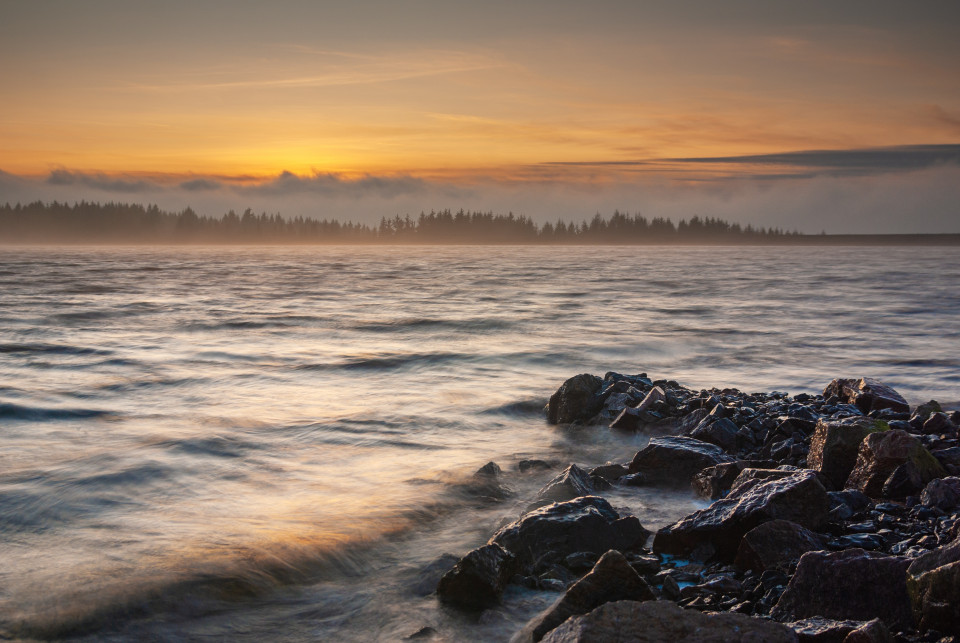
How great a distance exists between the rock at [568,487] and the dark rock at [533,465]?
46.9 inches

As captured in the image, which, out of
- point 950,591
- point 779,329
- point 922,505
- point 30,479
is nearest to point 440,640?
point 950,591

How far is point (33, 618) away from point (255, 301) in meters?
29.9

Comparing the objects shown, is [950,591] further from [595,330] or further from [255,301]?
[255,301]

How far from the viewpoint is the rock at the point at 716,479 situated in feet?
21.1

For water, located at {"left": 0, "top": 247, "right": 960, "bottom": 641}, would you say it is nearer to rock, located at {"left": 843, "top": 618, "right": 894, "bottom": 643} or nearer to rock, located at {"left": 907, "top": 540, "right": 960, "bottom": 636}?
rock, located at {"left": 843, "top": 618, "right": 894, "bottom": 643}

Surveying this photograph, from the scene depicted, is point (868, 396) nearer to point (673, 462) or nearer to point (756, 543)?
point (673, 462)

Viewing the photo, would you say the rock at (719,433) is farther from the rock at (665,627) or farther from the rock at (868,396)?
the rock at (665,627)

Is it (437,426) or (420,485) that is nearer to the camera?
(420,485)

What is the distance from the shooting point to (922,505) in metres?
5.25

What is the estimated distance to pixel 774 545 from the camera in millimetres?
4477

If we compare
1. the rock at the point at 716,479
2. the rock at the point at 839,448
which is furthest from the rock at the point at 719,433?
the rock at the point at 839,448

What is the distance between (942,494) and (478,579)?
3.46m

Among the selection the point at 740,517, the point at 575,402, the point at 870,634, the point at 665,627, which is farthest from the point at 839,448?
the point at 575,402

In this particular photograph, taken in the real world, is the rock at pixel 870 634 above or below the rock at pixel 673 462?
above
